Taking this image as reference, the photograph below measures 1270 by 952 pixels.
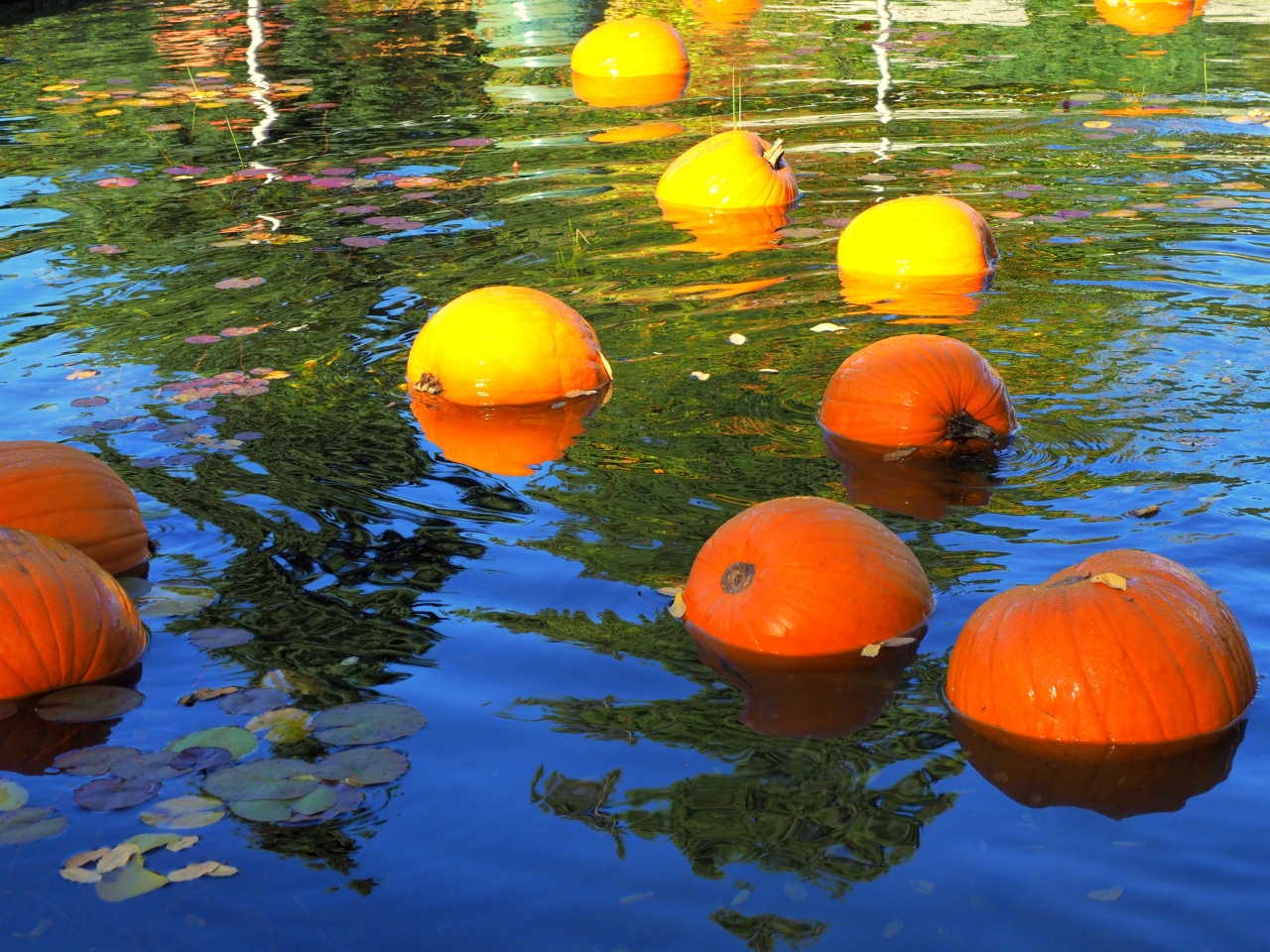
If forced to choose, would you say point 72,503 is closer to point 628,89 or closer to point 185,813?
point 185,813

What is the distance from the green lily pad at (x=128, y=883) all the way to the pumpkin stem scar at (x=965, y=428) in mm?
3685

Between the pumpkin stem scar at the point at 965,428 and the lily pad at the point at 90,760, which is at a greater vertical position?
the pumpkin stem scar at the point at 965,428

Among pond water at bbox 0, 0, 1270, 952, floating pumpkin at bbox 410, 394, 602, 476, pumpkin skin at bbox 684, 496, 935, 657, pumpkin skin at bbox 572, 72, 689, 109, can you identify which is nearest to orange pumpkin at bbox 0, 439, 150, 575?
pond water at bbox 0, 0, 1270, 952

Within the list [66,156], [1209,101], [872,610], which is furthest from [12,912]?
[1209,101]

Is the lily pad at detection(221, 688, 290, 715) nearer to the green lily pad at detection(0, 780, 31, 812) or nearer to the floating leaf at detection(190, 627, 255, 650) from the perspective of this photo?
the floating leaf at detection(190, 627, 255, 650)

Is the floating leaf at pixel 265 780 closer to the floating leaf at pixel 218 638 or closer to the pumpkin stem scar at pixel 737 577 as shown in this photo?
A: the floating leaf at pixel 218 638

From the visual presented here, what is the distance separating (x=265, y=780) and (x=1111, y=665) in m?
2.30

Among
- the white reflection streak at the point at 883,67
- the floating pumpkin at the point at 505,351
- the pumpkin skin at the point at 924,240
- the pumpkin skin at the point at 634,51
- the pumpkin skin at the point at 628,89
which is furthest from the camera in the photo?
the pumpkin skin at the point at 634,51

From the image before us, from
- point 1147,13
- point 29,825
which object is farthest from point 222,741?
point 1147,13

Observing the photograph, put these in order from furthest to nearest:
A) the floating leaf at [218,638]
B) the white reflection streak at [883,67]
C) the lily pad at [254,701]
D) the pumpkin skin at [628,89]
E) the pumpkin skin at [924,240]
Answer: the pumpkin skin at [628,89]
the white reflection streak at [883,67]
the pumpkin skin at [924,240]
the floating leaf at [218,638]
the lily pad at [254,701]

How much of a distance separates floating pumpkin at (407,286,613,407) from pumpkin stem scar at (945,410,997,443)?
1782mm

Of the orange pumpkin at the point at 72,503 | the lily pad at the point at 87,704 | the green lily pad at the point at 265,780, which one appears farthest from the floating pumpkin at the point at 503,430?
the green lily pad at the point at 265,780

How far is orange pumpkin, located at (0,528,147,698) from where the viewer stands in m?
4.15

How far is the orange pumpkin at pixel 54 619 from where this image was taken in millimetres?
4152
